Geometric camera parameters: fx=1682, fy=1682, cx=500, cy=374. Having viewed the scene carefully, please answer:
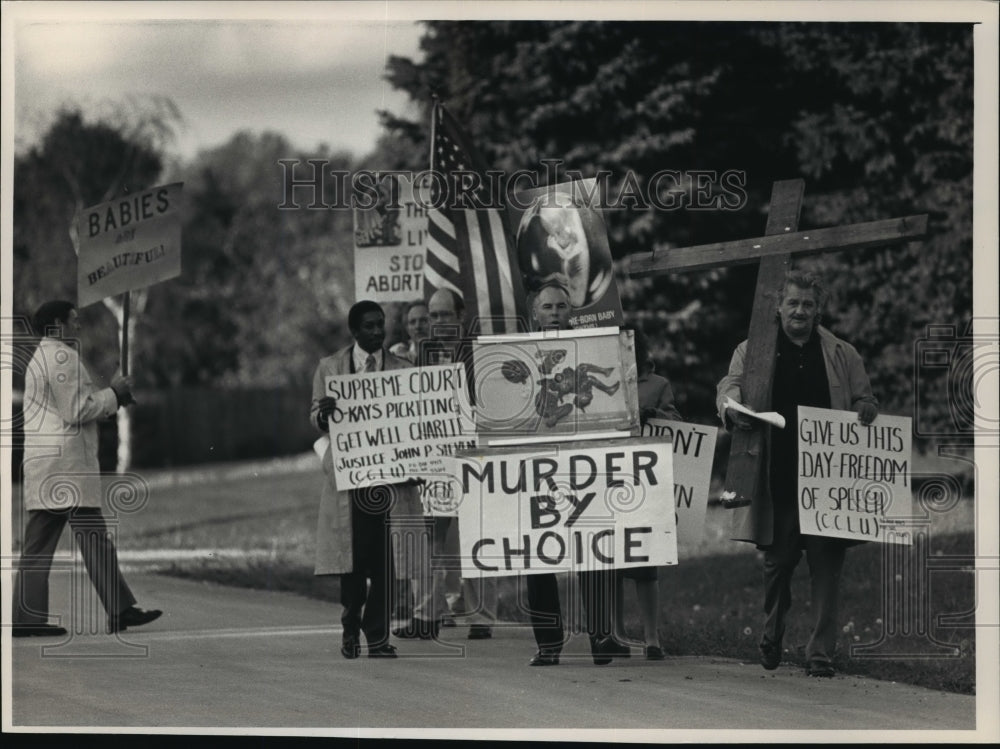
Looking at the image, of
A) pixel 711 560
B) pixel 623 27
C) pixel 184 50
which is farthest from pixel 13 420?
pixel 623 27

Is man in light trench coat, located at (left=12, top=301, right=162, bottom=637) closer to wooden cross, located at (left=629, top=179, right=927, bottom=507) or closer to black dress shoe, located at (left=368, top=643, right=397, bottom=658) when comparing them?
black dress shoe, located at (left=368, top=643, right=397, bottom=658)

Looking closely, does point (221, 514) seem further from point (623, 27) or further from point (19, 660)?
point (19, 660)

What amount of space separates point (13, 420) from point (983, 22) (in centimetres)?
544

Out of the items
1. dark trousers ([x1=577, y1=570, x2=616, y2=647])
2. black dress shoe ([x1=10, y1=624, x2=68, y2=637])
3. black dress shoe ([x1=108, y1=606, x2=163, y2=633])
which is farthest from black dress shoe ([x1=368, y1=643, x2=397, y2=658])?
black dress shoe ([x1=10, y1=624, x2=68, y2=637])

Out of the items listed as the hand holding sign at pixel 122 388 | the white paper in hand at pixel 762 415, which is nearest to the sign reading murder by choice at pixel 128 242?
the hand holding sign at pixel 122 388

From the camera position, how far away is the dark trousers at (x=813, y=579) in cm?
857

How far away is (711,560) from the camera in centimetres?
1384

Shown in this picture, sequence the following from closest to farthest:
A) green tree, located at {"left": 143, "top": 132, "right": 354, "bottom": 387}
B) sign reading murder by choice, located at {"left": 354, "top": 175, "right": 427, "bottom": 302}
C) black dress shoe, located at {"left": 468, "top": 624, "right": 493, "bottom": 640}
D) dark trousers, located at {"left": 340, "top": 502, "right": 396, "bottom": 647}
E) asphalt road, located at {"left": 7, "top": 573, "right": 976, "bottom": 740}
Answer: asphalt road, located at {"left": 7, "top": 573, "right": 976, "bottom": 740}
dark trousers, located at {"left": 340, "top": 502, "right": 396, "bottom": 647}
black dress shoe, located at {"left": 468, "top": 624, "right": 493, "bottom": 640}
sign reading murder by choice, located at {"left": 354, "top": 175, "right": 427, "bottom": 302}
green tree, located at {"left": 143, "top": 132, "right": 354, "bottom": 387}

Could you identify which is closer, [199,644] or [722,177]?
[199,644]

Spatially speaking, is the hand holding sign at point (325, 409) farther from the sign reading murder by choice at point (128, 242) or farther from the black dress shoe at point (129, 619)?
the black dress shoe at point (129, 619)

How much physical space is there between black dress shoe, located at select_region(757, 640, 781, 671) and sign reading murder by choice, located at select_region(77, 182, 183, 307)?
3672 millimetres

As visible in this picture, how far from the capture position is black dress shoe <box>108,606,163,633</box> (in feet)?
30.3

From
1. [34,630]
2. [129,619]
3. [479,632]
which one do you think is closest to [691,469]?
[479,632]

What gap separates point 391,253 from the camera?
10.7m
